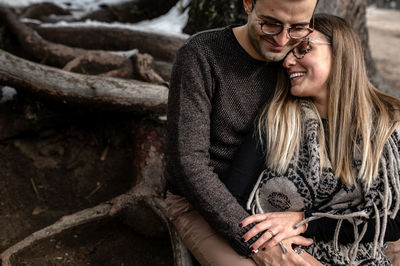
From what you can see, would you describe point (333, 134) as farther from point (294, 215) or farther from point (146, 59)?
point (146, 59)

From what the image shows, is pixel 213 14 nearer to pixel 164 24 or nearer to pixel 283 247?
pixel 164 24

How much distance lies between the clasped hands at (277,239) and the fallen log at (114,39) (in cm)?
243

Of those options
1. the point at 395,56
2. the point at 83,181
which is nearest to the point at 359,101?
the point at 83,181

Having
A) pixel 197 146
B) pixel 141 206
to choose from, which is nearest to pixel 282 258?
pixel 197 146

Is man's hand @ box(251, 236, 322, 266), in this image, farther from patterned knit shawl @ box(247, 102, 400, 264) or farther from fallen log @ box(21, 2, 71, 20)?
fallen log @ box(21, 2, 71, 20)

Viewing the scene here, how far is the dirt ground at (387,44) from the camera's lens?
7.81 meters

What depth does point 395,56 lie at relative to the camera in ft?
30.9

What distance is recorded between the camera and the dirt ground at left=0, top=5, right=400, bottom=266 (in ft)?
9.88

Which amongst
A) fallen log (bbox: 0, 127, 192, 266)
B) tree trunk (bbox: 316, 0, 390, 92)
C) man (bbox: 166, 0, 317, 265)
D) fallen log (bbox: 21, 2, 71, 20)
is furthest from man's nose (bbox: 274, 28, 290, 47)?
fallen log (bbox: 21, 2, 71, 20)

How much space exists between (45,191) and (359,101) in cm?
260

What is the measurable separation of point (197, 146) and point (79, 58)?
2071 millimetres

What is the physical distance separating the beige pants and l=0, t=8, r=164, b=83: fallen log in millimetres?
1508

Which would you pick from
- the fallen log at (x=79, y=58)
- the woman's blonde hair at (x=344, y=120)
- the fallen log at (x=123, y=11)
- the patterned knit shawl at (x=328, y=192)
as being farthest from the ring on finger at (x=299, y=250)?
the fallen log at (x=123, y=11)

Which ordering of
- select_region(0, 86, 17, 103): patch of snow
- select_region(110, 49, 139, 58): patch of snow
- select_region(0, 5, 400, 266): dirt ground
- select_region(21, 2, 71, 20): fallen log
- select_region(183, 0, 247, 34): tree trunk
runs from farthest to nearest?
select_region(21, 2, 71, 20): fallen log, select_region(183, 0, 247, 34): tree trunk, select_region(110, 49, 139, 58): patch of snow, select_region(0, 86, 17, 103): patch of snow, select_region(0, 5, 400, 266): dirt ground
